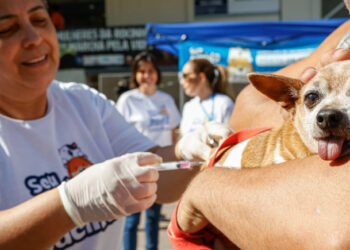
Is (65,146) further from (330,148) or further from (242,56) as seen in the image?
(242,56)

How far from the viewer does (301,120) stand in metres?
1.61

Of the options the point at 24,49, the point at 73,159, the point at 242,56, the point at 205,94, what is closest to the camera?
the point at 24,49

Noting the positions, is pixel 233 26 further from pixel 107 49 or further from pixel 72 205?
pixel 107 49

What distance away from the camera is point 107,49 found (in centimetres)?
1288

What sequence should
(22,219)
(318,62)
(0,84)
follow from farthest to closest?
(0,84) < (318,62) < (22,219)

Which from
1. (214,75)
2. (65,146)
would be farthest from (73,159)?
(214,75)

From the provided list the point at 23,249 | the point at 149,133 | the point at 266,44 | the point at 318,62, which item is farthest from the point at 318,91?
the point at 266,44

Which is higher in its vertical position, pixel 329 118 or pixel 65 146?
pixel 329 118

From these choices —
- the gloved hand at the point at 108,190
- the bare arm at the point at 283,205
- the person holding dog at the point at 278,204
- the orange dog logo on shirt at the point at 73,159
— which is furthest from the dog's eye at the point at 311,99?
the orange dog logo on shirt at the point at 73,159

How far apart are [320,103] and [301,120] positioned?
0.11 metres

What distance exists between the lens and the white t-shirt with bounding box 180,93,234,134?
4719mm

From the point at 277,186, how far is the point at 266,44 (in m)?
6.00

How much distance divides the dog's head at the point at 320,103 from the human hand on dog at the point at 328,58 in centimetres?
2

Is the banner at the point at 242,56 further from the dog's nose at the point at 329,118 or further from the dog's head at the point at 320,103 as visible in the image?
the dog's nose at the point at 329,118
